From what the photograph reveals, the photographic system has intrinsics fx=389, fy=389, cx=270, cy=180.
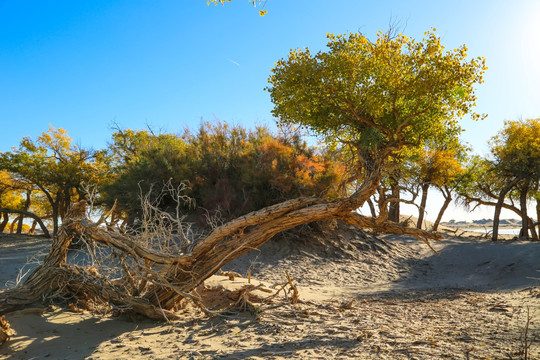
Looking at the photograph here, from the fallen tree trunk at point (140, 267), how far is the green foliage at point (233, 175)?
226 inches

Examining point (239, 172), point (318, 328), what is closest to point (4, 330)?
point (318, 328)

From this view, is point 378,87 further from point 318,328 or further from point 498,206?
point 498,206

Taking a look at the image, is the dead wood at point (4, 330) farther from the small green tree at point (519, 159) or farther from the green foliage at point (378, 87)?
the small green tree at point (519, 159)

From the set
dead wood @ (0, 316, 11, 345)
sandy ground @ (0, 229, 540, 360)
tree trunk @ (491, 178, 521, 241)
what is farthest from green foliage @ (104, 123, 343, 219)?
tree trunk @ (491, 178, 521, 241)

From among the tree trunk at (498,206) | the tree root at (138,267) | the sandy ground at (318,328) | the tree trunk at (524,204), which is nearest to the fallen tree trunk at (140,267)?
the tree root at (138,267)

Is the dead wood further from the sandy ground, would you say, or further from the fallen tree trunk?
the fallen tree trunk

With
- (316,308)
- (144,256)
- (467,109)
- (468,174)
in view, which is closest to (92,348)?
(144,256)

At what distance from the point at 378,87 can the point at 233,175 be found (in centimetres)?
547

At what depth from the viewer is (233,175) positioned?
13312mm

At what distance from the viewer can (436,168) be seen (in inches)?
821

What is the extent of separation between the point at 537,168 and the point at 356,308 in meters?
16.8

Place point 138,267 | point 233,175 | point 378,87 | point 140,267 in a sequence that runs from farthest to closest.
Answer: point 233,175, point 378,87, point 138,267, point 140,267

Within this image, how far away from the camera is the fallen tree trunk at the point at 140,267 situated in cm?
572

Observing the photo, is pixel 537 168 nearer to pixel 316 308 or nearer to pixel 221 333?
pixel 316 308
